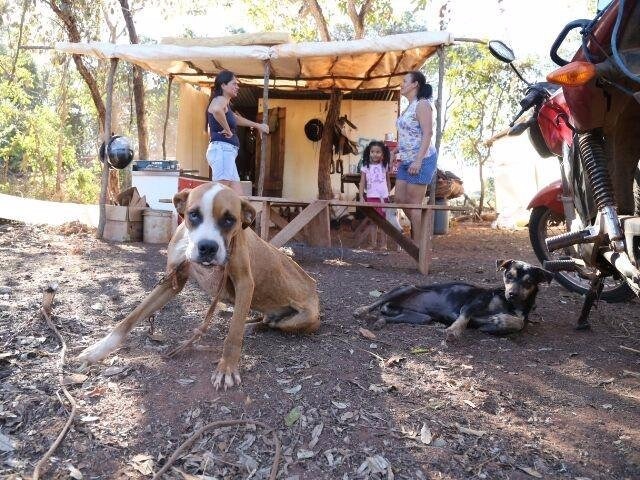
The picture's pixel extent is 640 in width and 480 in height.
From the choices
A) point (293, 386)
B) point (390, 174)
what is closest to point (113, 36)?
point (390, 174)

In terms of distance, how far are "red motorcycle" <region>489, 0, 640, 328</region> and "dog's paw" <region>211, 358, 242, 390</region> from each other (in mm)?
2082

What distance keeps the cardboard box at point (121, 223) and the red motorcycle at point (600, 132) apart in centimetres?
585

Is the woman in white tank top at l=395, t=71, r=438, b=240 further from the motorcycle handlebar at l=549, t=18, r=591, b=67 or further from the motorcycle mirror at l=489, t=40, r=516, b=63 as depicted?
the motorcycle handlebar at l=549, t=18, r=591, b=67

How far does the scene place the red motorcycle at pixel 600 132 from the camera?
8.30ft

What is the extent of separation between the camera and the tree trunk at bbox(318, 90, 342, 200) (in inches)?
413

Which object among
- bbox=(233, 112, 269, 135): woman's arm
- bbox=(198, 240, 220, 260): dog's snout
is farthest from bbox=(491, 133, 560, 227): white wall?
bbox=(198, 240, 220, 260): dog's snout

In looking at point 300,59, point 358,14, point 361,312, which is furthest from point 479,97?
point 361,312

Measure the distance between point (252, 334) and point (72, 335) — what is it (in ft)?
3.68

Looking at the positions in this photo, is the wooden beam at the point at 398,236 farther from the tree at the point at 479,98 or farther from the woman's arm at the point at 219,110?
the tree at the point at 479,98

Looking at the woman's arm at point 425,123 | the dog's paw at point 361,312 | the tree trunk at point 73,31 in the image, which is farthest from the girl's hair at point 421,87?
the tree trunk at point 73,31

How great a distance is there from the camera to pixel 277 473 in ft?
6.79

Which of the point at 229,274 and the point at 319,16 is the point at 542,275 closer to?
the point at 229,274

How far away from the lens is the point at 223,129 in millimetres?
6016

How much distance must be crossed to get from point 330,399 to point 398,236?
12.8 feet
